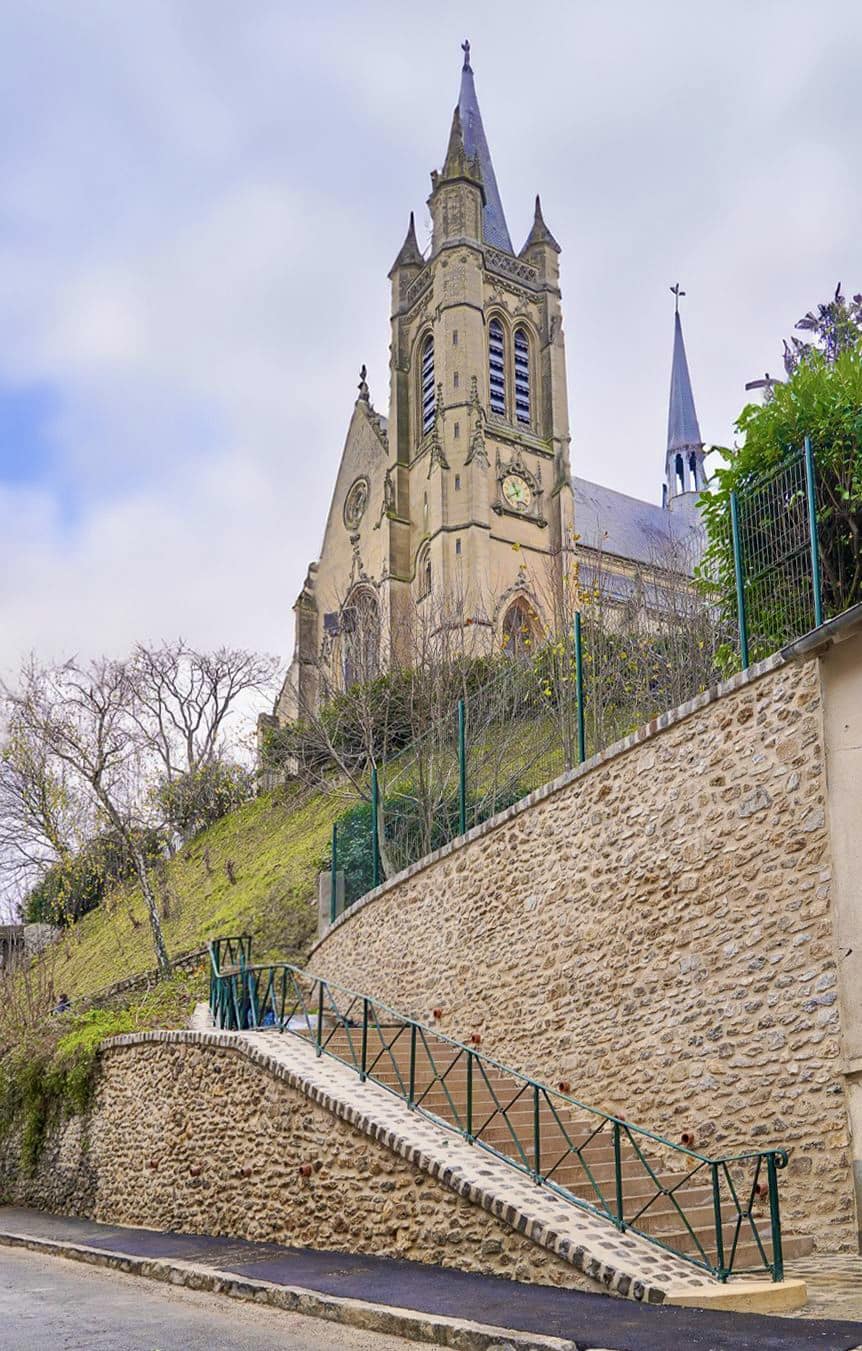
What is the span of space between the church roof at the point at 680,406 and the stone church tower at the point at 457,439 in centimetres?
2633

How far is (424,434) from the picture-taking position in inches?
1553

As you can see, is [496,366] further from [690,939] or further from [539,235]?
[690,939]

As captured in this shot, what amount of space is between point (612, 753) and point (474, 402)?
2939cm

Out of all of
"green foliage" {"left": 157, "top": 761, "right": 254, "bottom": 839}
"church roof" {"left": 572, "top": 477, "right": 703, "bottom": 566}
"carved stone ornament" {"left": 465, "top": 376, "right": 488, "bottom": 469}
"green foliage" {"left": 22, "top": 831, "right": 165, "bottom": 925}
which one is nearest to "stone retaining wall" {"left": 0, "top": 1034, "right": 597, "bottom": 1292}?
"green foliage" {"left": 22, "top": 831, "right": 165, "bottom": 925}

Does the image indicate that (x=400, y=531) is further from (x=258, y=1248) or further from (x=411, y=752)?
(x=258, y=1248)

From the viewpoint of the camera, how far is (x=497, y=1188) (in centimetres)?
724

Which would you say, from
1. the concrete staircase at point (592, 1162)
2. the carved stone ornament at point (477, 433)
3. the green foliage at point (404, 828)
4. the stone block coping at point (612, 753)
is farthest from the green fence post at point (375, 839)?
the carved stone ornament at point (477, 433)

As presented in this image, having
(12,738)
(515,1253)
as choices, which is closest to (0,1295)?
(515,1253)

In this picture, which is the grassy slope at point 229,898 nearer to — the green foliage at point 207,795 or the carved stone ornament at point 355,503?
the green foliage at point 207,795

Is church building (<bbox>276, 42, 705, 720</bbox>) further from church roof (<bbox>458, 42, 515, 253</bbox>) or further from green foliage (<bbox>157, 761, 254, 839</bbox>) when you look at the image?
green foliage (<bbox>157, 761, 254, 839</bbox>)

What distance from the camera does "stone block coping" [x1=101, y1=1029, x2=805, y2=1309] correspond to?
19.7 ft

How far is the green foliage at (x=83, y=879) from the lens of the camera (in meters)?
22.6

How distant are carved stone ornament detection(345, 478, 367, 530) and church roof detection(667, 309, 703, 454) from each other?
30575mm

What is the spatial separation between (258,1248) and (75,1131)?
17.3 feet
